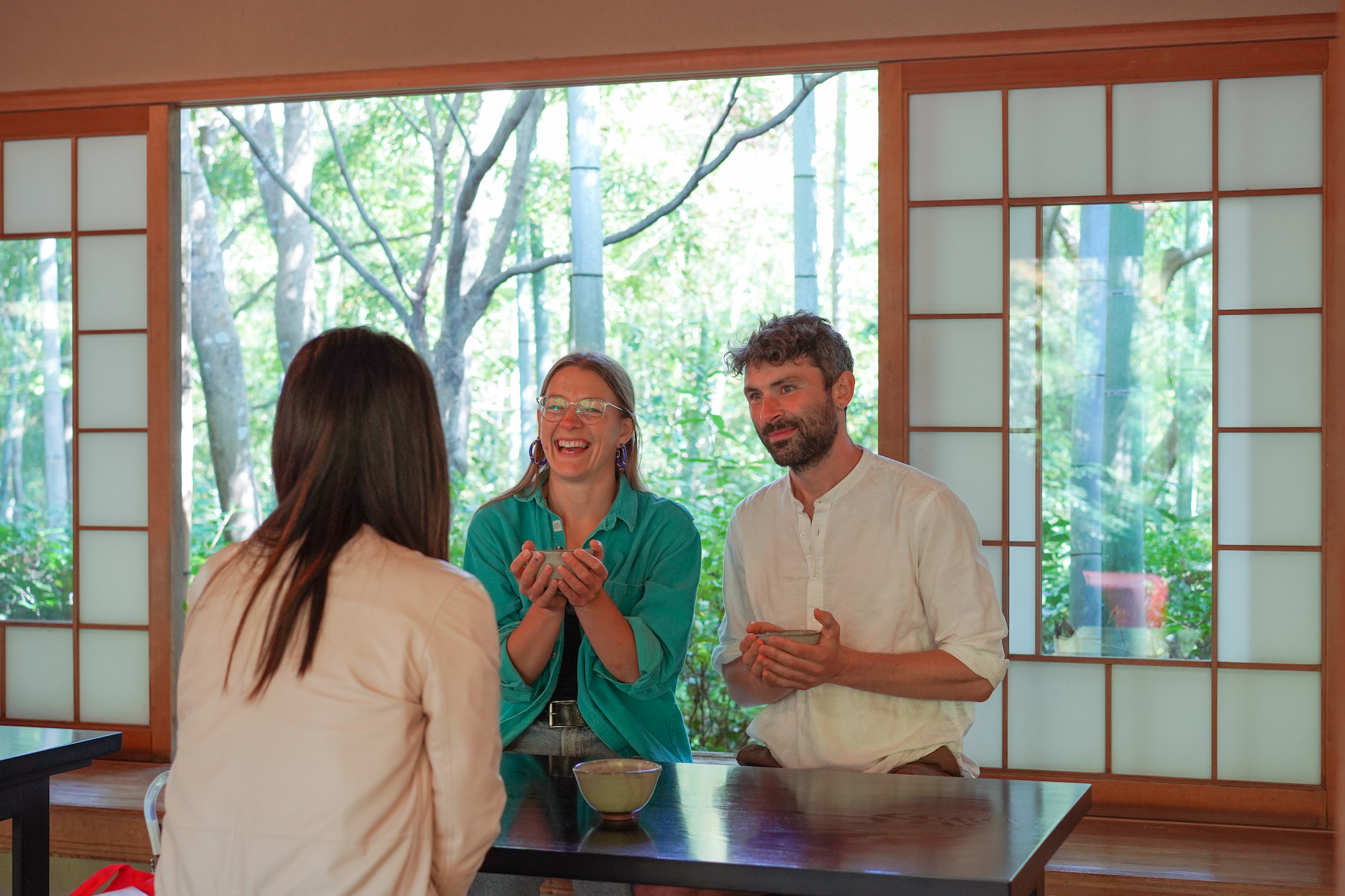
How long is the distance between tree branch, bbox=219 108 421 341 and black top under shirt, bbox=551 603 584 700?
508 centimetres

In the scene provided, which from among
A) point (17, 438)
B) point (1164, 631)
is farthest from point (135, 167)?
point (1164, 631)

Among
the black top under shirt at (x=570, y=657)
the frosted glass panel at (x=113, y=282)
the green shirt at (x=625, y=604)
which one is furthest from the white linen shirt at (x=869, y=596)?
the frosted glass panel at (x=113, y=282)

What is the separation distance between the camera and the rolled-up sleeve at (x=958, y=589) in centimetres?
225

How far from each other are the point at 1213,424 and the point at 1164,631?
1.90 feet

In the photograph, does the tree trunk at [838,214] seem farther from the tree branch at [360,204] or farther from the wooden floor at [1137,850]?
the wooden floor at [1137,850]

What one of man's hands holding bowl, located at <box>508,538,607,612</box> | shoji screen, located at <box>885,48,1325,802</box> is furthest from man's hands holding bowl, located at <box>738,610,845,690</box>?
shoji screen, located at <box>885,48,1325,802</box>

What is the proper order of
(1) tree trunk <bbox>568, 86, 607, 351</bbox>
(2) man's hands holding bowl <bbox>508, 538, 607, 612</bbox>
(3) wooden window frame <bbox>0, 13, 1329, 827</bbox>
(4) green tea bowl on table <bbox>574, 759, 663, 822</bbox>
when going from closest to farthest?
(4) green tea bowl on table <bbox>574, 759, 663, 822</bbox> < (2) man's hands holding bowl <bbox>508, 538, 607, 612</bbox> < (3) wooden window frame <bbox>0, 13, 1329, 827</bbox> < (1) tree trunk <bbox>568, 86, 607, 351</bbox>

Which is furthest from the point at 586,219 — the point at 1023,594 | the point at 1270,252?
the point at 1270,252

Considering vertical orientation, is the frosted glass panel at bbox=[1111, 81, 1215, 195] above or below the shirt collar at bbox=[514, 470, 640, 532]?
above

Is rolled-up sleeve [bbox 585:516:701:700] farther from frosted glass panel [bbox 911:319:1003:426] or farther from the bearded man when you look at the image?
frosted glass panel [bbox 911:319:1003:426]

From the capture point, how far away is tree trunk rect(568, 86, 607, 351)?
601cm

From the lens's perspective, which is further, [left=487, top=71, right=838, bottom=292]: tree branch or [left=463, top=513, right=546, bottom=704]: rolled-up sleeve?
[left=487, top=71, right=838, bottom=292]: tree branch

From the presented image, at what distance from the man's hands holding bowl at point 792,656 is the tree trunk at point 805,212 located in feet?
15.3

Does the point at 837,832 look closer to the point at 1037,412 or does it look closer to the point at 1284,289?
the point at 1037,412
